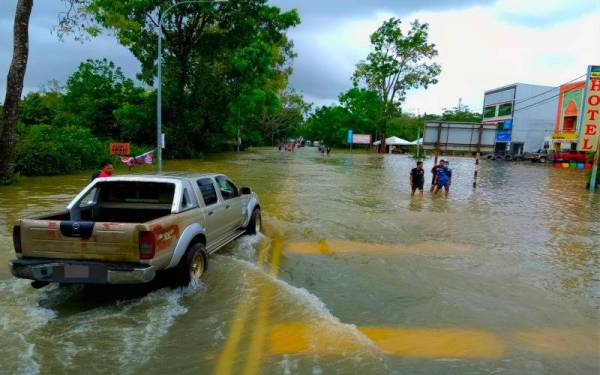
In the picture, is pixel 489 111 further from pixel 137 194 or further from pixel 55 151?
pixel 137 194

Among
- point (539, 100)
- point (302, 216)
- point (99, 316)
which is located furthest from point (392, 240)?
point (539, 100)

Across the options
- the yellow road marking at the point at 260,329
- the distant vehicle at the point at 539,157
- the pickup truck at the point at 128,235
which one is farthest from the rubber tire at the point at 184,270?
the distant vehicle at the point at 539,157

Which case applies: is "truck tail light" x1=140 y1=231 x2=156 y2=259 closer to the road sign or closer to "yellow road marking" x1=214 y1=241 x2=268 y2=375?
"yellow road marking" x1=214 y1=241 x2=268 y2=375

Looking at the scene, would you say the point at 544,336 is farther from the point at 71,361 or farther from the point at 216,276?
the point at 71,361

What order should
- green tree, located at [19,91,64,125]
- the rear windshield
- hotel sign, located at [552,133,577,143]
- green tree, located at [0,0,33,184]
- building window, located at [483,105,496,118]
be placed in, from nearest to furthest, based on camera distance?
1. the rear windshield
2. green tree, located at [0,0,33,184]
3. green tree, located at [19,91,64,125]
4. hotel sign, located at [552,133,577,143]
5. building window, located at [483,105,496,118]

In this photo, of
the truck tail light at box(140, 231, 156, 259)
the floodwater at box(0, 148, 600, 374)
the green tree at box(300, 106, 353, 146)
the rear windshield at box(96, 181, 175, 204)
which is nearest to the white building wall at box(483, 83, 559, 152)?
the green tree at box(300, 106, 353, 146)

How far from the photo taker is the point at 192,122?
3569 cm

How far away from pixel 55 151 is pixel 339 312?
1817 centimetres

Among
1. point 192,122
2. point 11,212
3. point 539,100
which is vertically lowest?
point 11,212

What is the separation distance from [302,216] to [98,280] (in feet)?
22.7

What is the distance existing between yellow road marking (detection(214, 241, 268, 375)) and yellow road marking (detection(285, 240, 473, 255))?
2.53 m

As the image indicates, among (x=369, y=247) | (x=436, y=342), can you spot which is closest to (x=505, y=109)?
(x=369, y=247)

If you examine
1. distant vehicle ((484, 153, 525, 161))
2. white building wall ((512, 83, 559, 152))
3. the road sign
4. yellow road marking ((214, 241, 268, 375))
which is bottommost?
yellow road marking ((214, 241, 268, 375))

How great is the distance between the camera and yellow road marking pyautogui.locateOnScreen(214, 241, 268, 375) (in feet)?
12.2
